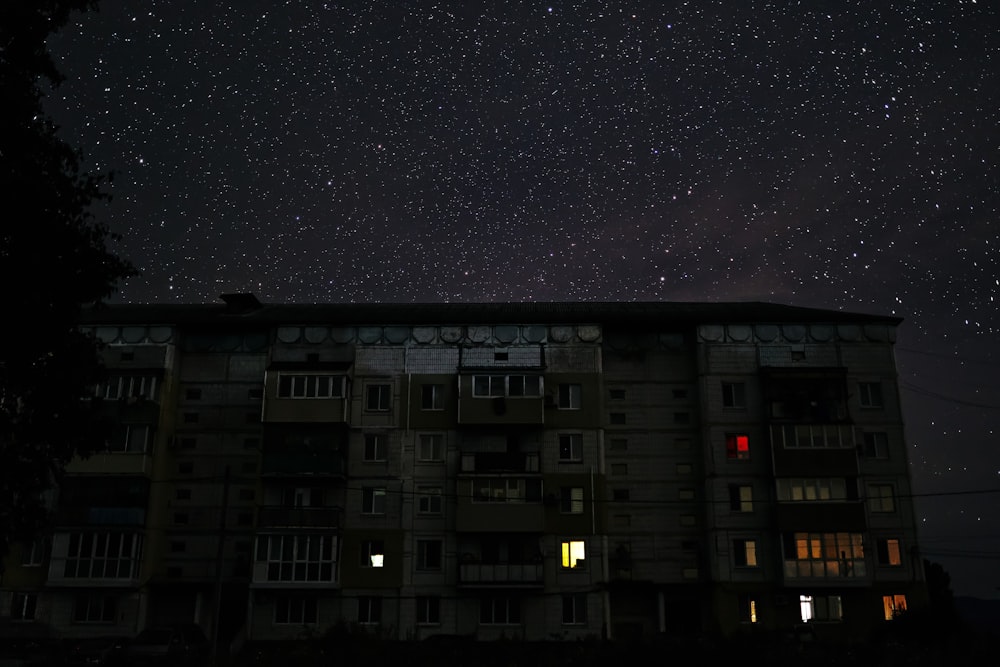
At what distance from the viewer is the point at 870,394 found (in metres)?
55.8

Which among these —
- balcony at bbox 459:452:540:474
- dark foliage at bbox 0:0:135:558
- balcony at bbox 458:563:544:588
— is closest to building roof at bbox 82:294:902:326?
→ balcony at bbox 459:452:540:474

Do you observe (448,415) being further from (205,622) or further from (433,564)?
(205,622)

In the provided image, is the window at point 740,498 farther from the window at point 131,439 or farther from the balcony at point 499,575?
the window at point 131,439

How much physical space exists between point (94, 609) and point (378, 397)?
20109mm

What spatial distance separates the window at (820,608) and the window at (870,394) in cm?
1190

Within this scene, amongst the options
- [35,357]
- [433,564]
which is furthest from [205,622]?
[35,357]

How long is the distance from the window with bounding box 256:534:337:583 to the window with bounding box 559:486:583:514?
1360 cm

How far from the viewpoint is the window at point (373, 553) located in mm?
53156

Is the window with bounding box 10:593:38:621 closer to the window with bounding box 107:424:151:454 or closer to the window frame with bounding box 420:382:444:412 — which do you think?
the window with bounding box 107:424:151:454

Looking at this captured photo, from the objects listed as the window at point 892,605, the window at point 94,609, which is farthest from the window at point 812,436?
the window at point 94,609

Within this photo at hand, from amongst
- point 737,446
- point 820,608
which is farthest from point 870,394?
point 820,608

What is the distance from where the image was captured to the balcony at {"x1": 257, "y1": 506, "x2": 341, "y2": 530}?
2078 inches

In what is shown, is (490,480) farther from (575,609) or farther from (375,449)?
(575,609)

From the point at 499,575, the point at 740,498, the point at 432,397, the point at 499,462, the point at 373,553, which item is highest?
the point at 432,397
